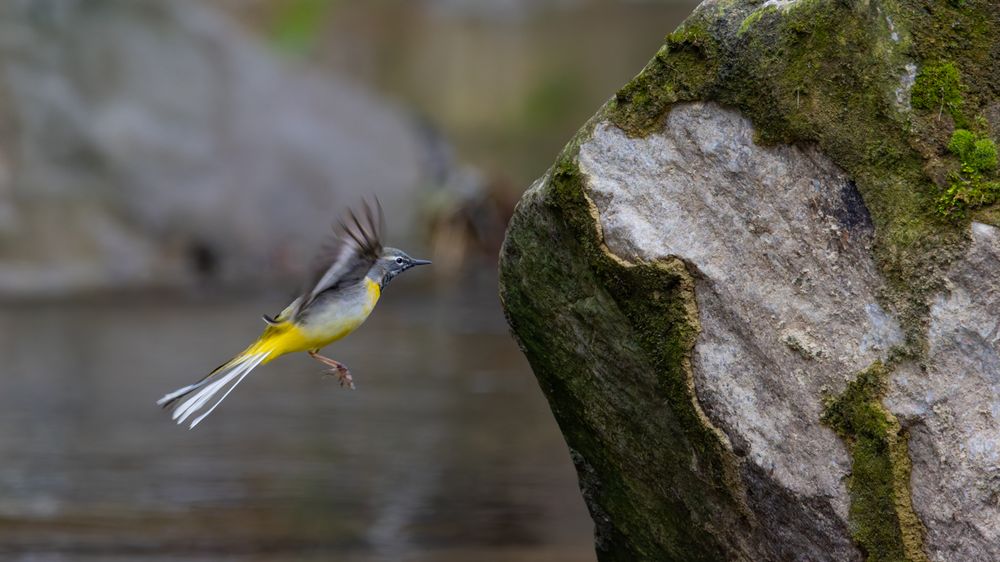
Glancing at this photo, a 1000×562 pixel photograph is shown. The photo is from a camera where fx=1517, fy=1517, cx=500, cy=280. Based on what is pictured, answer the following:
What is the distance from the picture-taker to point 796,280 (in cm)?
420

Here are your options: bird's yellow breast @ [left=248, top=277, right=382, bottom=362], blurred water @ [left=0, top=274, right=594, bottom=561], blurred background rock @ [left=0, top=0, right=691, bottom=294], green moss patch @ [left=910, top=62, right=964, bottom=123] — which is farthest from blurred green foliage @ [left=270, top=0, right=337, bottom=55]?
green moss patch @ [left=910, top=62, right=964, bottom=123]

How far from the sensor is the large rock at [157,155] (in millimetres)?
17875

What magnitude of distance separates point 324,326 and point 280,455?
4.68m

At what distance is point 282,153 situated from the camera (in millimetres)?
19891

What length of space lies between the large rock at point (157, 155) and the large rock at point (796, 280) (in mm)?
13898

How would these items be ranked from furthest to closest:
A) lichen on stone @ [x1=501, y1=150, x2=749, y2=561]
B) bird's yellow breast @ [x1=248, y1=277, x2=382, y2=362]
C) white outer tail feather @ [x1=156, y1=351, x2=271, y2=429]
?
bird's yellow breast @ [x1=248, y1=277, x2=382, y2=362] < white outer tail feather @ [x1=156, y1=351, x2=271, y2=429] < lichen on stone @ [x1=501, y1=150, x2=749, y2=561]

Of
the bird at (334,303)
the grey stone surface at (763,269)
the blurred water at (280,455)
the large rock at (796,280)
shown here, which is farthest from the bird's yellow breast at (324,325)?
the blurred water at (280,455)

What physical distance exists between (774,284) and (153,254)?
49.8 ft

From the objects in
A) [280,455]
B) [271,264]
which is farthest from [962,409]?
[271,264]

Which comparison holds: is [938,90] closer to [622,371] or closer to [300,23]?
[622,371]

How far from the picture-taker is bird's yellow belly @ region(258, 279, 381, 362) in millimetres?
5020

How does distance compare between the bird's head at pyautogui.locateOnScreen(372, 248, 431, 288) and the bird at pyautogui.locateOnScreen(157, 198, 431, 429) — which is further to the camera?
the bird's head at pyautogui.locateOnScreen(372, 248, 431, 288)

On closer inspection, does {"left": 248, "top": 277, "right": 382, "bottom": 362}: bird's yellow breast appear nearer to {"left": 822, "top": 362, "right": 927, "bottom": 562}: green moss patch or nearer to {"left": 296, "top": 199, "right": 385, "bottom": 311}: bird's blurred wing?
{"left": 296, "top": 199, "right": 385, "bottom": 311}: bird's blurred wing

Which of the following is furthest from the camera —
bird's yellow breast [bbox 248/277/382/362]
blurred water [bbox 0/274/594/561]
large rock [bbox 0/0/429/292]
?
large rock [bbox 0/0/429/292]
